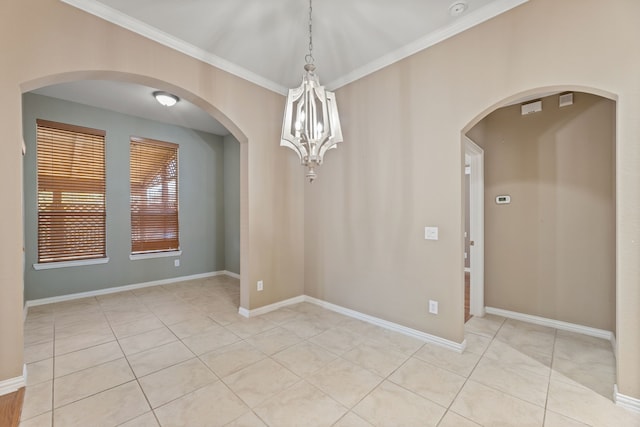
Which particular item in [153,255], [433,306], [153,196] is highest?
[153,196]

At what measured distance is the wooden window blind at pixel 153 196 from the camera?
15.5 feet

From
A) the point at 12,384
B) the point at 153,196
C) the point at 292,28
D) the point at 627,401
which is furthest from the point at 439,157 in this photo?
the point at 153,196

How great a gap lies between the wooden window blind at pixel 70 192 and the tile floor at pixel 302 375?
1180 mm

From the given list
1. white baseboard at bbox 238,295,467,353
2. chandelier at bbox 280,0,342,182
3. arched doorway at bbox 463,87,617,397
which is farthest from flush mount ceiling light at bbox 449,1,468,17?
white baseboard at bbox 238,295,467,353

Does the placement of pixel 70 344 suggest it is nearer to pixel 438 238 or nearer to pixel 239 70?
pixel 239 70

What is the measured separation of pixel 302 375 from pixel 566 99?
3884 millimetres

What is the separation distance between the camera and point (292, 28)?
254cm

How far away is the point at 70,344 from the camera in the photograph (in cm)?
267

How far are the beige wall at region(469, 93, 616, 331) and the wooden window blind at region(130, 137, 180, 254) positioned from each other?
5.06 metres

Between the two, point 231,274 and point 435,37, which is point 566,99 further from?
point 231,274

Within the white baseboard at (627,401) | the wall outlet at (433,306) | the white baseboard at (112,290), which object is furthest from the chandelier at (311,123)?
the white baseboard at (112,290)

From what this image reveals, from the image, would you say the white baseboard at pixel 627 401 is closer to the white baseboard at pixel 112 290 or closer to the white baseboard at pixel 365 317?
the white baseboard at pixel 365 317

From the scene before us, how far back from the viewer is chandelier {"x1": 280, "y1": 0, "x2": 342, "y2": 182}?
1864mm

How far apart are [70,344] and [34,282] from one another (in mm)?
1942
